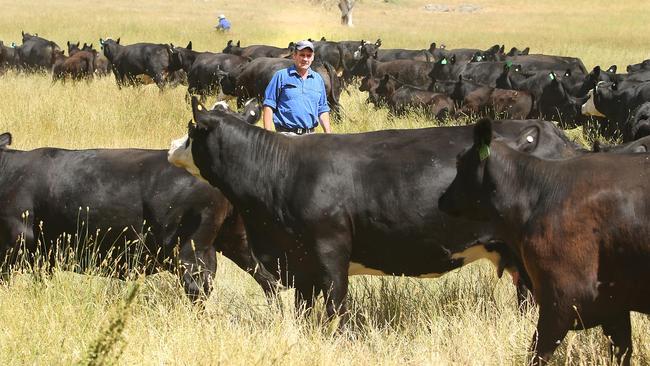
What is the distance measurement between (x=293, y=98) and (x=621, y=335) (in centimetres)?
473

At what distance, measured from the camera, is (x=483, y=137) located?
5207 millimetres

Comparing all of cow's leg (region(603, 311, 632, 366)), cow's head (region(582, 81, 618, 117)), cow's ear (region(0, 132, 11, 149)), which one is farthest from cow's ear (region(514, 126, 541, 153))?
cow's head (region(582, 81, 618, 117))

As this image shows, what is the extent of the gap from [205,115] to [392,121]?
451 inches

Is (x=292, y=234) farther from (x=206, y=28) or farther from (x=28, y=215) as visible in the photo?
(x=206, y=28)

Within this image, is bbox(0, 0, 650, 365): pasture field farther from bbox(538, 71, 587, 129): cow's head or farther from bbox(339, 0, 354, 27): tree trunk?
bbox(339, 0, 354, 27): tree trunk

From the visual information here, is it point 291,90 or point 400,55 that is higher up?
point 291,90

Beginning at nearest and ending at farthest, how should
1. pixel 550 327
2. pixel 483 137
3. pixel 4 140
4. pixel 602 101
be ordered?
pixel 550 327 < pixel 483 137 < pixel 4 140 < pixel 602 101

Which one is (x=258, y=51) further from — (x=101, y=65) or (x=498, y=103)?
(x=498, y=103)

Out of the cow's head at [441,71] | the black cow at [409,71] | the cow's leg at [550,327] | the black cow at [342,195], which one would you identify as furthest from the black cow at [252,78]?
the cow's leg at [550,327]

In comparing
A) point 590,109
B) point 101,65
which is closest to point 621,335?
point 590,109

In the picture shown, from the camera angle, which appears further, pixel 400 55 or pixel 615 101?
pixel 400 55

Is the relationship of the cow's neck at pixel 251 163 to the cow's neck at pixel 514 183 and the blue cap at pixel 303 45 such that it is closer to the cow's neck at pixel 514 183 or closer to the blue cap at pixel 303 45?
the cow's neck at pixel 514 183

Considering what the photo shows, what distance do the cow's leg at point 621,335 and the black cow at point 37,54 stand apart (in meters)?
28.3

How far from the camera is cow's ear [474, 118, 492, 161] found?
16.9ft
